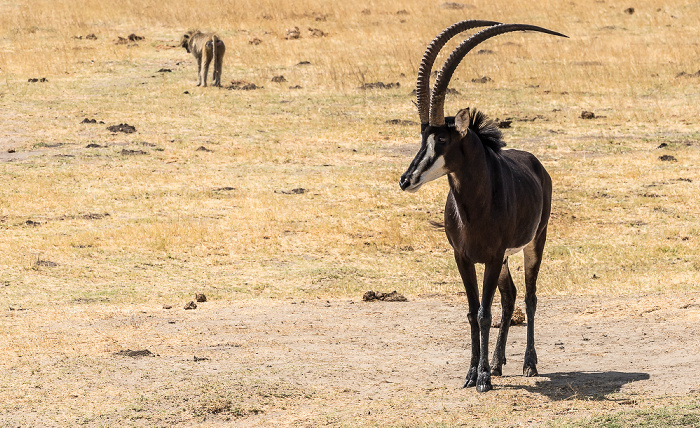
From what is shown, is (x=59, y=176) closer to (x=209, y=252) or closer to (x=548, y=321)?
(x=209, y=252)

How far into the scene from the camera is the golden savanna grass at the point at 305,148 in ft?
56.3

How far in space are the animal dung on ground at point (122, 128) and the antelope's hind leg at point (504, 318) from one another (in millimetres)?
18332

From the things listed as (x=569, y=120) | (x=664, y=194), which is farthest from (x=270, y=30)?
(x=664, y=194)

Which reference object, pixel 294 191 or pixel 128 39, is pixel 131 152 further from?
pixel 128 39

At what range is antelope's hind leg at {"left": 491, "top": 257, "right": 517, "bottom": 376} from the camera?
10.9 m

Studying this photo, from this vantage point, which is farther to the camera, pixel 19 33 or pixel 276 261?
pixel 19 33

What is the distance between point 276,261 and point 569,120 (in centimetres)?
1406

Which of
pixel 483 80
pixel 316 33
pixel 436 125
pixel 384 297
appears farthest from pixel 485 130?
pixel 316 33

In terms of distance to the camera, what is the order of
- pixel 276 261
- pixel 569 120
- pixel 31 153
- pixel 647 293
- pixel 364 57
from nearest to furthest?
pixel 647 293 → pixel 276 261 → pixel 31 153 → pixel 569 120 → pixel 364 57

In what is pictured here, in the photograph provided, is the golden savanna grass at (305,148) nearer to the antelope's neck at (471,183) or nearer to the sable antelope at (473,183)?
the sable antelope at (473,183)

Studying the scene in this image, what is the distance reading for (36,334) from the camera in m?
12.9

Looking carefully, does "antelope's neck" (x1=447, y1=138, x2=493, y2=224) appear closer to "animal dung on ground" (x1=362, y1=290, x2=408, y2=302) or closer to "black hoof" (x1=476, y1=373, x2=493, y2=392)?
"black hoof" (x1=476, y1=373, x2=493, y2=392)

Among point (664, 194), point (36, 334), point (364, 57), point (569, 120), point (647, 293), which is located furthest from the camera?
point (364, 57)

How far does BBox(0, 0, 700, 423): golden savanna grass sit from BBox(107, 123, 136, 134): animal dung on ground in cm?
43
